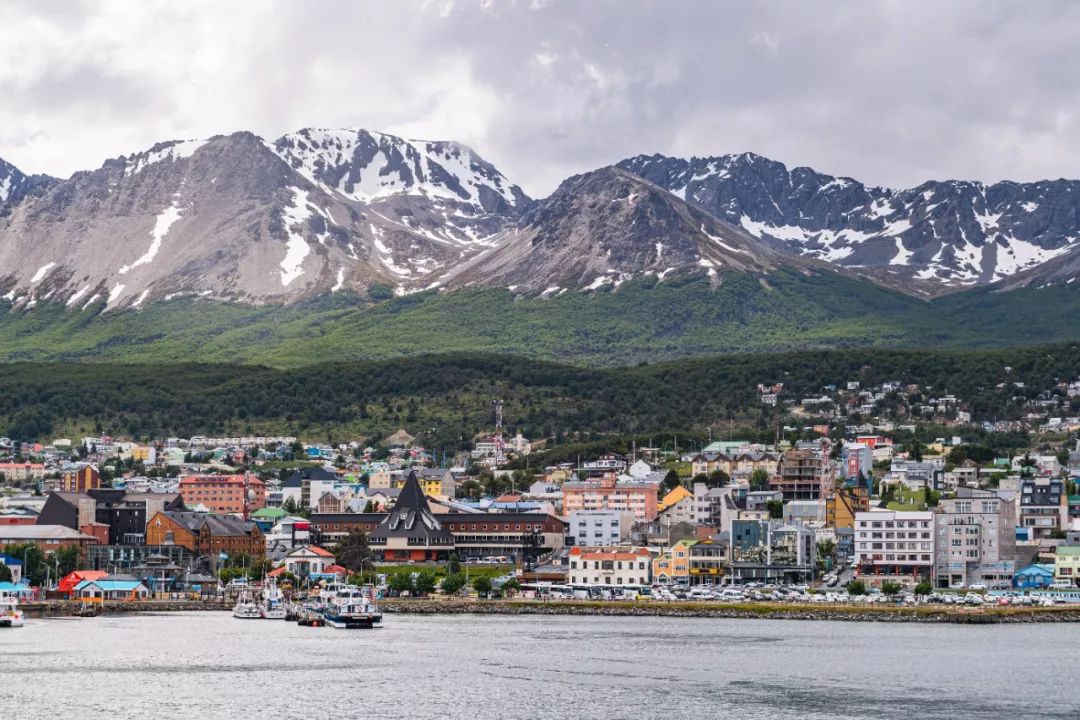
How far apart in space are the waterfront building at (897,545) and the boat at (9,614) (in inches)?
1929

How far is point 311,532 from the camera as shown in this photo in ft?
464

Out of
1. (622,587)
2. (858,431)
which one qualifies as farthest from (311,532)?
(858,431)

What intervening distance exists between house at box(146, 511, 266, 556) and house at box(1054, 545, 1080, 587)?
53.4 metres

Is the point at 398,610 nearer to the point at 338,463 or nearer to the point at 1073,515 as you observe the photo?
the point at 1073,515

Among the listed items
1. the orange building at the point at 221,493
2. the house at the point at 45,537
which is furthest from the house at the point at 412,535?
the orange building at the point at 221,493

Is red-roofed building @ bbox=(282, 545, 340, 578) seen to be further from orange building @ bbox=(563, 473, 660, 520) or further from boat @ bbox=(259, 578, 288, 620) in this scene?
orange building @ bbox=(563, 473, 660, 520)

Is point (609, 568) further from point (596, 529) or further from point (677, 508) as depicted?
point (677, 508)

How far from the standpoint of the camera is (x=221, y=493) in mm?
162750

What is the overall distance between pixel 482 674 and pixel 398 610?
3875cm

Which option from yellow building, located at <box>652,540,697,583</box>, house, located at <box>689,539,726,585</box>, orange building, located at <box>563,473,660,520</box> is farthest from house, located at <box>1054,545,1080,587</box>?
orange building, located at <box>563,473,660,520</box>

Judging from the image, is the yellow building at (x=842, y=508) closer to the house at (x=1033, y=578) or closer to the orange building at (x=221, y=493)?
the house at (x=1033, y=578)

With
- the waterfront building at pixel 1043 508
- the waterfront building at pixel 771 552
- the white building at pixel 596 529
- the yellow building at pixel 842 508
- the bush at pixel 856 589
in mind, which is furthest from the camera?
the white building at pixel 596 529

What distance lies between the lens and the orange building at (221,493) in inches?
6348

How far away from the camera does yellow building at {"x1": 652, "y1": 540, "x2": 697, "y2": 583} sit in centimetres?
12419
